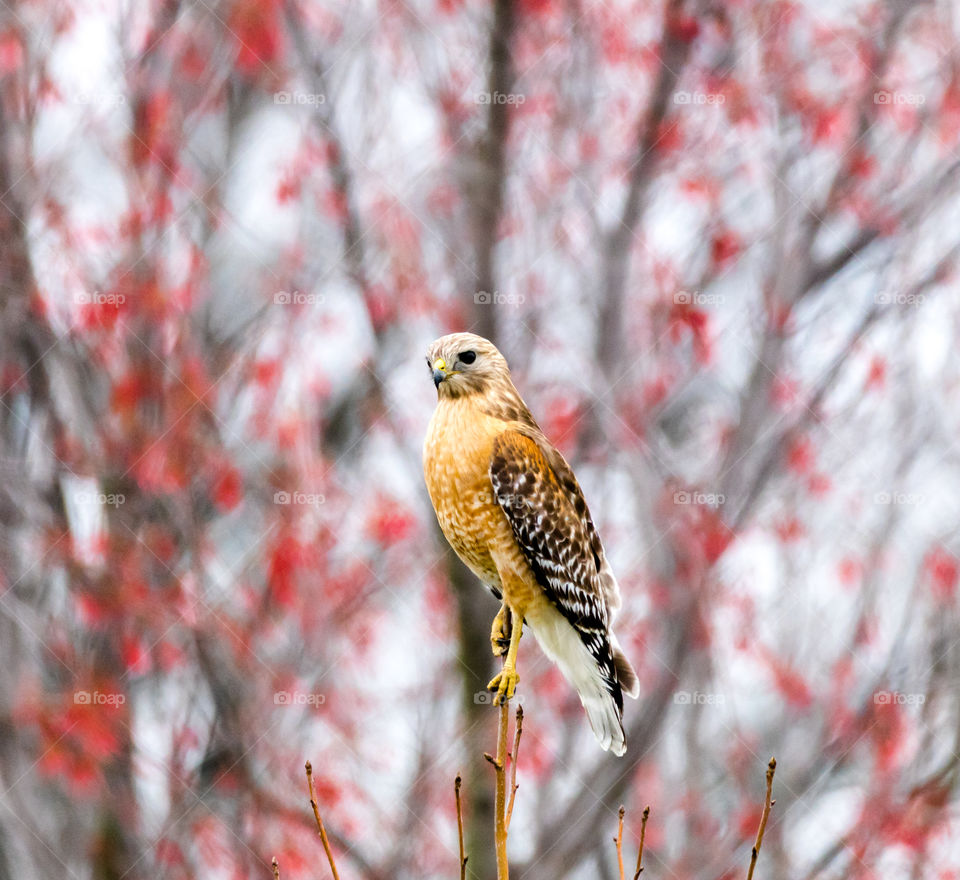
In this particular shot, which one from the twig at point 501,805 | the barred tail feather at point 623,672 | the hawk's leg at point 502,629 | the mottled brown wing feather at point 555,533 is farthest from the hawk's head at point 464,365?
the twig at point 501,805

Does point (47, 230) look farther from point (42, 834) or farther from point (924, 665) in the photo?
point (924, 665)

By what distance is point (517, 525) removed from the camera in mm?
3547

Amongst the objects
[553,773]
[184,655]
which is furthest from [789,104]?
[184,655]

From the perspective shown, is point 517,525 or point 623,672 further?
point 623,672

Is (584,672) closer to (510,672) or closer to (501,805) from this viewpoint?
(510,672)

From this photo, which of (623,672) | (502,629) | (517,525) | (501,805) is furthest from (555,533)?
(501,805)

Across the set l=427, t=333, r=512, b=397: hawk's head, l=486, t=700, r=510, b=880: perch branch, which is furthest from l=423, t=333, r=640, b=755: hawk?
l=486, t=700, r=510, b=880: perch branch

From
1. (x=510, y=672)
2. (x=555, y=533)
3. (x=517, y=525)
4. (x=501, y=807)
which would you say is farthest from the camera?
(x=555, y=533)

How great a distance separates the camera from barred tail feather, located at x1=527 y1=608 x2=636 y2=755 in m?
3.56

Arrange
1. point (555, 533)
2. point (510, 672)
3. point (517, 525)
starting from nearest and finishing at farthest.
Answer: point (510, 672) < point (517, 525) < point (555, 533)

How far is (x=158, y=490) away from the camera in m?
6.89

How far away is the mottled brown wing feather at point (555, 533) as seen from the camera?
350 centimetres

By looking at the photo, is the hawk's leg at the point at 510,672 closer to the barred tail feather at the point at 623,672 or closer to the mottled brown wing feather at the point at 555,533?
the mottled brown wing feather at the point at 555,533

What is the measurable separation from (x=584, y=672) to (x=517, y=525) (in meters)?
0.54
